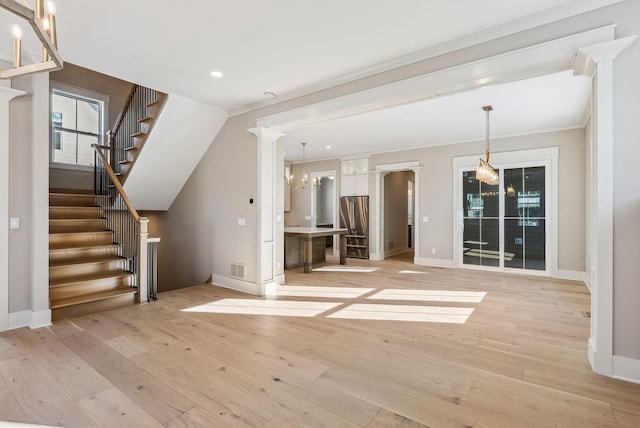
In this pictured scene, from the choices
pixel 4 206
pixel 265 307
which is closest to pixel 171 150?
pixel 4 206

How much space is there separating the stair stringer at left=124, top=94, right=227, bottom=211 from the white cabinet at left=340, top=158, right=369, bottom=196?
4.18 m

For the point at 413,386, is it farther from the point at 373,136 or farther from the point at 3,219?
the point at 373,136

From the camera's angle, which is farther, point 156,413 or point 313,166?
point 313,166

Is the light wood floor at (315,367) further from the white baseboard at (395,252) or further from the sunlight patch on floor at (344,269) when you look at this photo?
the white baseboard at (395,252)

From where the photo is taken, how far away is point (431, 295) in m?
4.84

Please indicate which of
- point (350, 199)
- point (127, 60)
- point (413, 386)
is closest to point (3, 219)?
point (127, 60)

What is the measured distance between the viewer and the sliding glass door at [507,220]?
628 cm

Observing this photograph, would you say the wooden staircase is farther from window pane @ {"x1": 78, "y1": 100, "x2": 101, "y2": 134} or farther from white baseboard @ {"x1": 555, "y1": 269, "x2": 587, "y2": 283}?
white baseboard @ {"x1": 555, "y1": 269, "x2": 587, "y2": 283}

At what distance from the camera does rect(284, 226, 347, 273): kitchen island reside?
6.55m

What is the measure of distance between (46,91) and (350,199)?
6.60m

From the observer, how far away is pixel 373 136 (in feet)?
22.1

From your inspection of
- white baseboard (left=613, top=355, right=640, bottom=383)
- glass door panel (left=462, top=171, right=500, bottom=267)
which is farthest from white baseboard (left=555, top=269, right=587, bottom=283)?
white baseboard (left=613, top=355, right=640, bottom=383)

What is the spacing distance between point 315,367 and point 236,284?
292 centimetres

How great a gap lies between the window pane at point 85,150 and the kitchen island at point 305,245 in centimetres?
453
